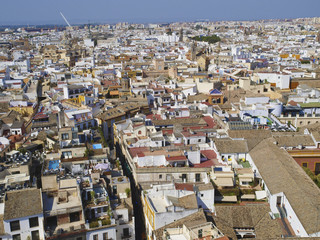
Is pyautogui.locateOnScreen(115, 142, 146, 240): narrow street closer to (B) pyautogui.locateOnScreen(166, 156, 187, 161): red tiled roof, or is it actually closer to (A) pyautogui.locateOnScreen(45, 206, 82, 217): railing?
(B) pyautogui.locateOnScreen(166, 156, 187, 161): red tiled roof

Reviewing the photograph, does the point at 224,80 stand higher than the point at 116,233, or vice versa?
the point at 224,80

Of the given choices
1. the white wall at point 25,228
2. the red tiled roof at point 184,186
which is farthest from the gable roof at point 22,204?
the red tiled roof at point 184,186

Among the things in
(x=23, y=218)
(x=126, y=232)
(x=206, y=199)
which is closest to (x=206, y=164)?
(x=206, y=199)

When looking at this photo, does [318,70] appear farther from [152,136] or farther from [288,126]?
[152,136]

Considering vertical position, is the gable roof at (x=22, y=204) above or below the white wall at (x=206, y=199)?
above

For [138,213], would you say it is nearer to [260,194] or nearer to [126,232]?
[126,232]

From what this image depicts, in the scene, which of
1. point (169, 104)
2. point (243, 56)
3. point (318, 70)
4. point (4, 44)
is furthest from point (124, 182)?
point (4, 44)

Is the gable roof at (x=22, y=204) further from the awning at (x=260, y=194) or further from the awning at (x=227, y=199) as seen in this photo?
the awning at (x=260, y=194)

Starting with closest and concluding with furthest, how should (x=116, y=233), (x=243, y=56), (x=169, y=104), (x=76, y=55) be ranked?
1. (x=116, y=233)
2. (x=169, y=104)
3. (x=243, y=56)
4. (x=76, y=55)

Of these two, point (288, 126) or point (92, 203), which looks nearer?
point (92, 203)

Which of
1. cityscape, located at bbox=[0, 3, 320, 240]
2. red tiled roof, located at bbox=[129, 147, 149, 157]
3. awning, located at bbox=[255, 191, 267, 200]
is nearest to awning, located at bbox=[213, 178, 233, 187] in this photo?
cityscape, located at bbox=[0, 3, 320, 240]

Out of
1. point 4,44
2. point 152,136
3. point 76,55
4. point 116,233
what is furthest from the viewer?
point 4,44
